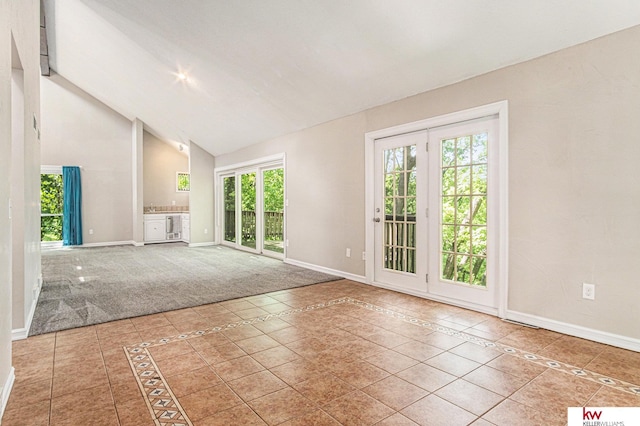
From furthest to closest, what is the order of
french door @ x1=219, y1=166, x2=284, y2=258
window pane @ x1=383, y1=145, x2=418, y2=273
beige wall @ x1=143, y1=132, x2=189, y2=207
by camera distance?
Result: beige wall @ x1=143, y1=132, x2=189, y2=207 < french door @ x1=219, y1=166, x2=284, y2=258 < window pane @ x1=383, y1=145, x2=418, y2=273

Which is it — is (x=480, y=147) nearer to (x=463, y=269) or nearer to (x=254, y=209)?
(x=463, y=269)

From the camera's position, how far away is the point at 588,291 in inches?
108

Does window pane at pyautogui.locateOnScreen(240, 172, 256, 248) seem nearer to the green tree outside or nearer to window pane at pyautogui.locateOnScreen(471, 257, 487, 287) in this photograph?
the green tree outside

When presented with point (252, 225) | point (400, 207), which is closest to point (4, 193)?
point (400, 207)

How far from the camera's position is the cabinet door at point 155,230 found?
9289 mm

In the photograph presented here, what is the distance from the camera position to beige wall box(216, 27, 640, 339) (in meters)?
2.55

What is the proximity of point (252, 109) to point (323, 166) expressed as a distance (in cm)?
155

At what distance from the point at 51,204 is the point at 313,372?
29.9 ft

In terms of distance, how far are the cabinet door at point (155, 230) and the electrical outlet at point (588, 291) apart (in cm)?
934

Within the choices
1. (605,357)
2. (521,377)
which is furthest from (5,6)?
(605,357)

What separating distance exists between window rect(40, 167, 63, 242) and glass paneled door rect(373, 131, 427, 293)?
8148 mm

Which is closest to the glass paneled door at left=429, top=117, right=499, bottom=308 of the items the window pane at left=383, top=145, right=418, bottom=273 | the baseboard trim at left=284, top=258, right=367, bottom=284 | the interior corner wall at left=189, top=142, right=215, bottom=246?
the window pane at left=383, top=145, right=418, bottom=273

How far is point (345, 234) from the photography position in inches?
197

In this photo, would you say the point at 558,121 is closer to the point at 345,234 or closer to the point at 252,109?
the point at 345,234
